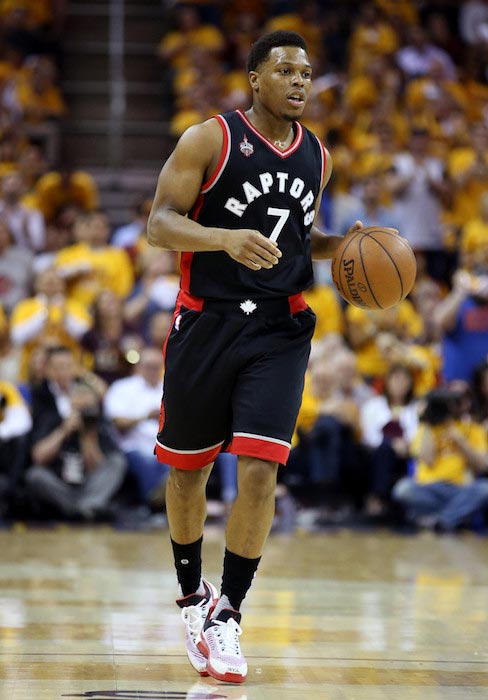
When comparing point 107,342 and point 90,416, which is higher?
point 107,342

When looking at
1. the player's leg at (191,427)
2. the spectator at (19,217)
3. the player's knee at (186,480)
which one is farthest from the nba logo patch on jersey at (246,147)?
the spectator at (19,217)

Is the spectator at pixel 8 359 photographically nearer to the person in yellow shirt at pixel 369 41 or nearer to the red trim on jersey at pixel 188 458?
the red trim on jersey at pixel 188 458

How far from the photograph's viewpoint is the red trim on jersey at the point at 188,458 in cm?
426

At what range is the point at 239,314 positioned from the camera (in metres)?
4.19

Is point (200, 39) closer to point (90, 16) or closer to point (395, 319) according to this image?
point (90, 16)

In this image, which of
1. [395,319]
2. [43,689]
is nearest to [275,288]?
[43,689]

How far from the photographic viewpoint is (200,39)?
14.2 metres

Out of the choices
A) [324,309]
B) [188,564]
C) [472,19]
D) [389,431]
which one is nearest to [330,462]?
[389,431]

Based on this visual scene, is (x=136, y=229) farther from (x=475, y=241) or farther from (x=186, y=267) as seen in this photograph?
(x=186, y=267)

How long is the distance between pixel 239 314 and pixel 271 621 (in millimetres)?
1537

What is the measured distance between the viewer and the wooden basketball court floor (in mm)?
3855

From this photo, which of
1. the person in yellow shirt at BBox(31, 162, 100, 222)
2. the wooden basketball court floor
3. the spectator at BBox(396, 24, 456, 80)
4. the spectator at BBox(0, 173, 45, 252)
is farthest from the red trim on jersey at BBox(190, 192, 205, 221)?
the spectator at BBox(396, 24, 456, 80)

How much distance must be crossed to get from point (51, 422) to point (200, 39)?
688cm

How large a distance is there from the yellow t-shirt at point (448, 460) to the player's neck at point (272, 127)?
476 centimetres
